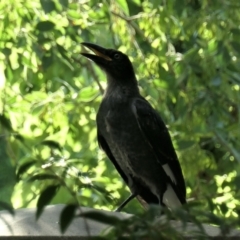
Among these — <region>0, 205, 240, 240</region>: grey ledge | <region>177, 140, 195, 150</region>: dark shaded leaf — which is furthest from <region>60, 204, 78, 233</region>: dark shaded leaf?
<region>177, 140, 195, 150</region>: dark shaded leaf

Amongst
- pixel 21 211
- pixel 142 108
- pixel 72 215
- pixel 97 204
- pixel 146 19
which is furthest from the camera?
pixel 146 19

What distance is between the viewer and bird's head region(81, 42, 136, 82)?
316 centimetres

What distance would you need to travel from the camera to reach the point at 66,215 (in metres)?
1.08

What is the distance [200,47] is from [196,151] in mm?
532

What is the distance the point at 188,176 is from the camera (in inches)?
146

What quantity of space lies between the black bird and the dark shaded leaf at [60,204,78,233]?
6.28 ft

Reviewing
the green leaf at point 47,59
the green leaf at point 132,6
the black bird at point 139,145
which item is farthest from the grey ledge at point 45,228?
the green leaf at point 132,6

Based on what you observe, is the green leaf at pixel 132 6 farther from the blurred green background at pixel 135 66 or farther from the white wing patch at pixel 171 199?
the white wing patch at pixel 171 199

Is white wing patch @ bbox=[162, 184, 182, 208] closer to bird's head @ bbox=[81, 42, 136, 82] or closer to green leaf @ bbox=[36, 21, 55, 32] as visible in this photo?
bird's head @ bbox=[81, 42, 136, 82]

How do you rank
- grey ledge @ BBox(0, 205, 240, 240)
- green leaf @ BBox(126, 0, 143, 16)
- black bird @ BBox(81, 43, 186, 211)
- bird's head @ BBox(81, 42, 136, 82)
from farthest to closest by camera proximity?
green leaf @ BBox(126, 0, 143, 16) → bird's head @ BBox(81, 42, 136, 82) → black bird @ BBox(81, 43, 186, 211) → grey ledge @ BBox(0, 205, 240, 240)

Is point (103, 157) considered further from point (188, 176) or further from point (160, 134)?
point (160, 134)

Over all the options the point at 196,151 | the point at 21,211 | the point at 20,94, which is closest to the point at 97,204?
the point at 196,151

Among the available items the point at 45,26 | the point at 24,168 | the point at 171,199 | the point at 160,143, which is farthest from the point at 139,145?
the point at 24,168

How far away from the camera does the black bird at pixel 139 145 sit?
9.95 ft
